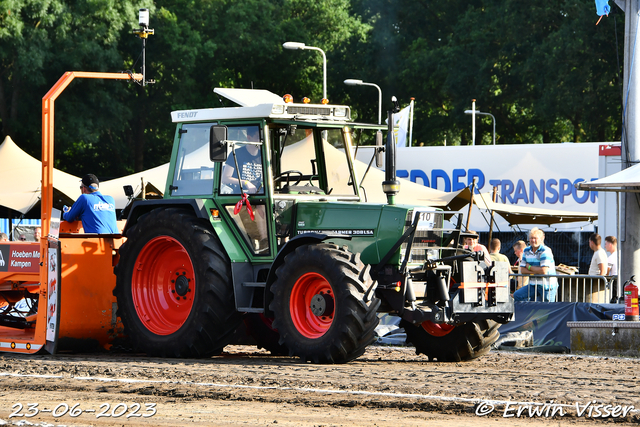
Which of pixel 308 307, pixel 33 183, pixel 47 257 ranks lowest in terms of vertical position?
pixel 308 307

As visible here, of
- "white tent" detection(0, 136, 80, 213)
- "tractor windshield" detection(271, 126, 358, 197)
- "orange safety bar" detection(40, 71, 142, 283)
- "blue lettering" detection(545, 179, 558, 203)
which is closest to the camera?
"tractor windshield" detection(271, 126, 358, 197)

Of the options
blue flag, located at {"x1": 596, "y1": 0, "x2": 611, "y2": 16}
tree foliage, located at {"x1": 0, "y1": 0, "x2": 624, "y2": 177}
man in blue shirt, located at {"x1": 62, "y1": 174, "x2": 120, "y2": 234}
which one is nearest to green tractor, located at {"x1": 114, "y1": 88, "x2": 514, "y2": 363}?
man in blue shirt, located at {"x1": 62, "y1": 174, "x2": 120, "y2": 234}

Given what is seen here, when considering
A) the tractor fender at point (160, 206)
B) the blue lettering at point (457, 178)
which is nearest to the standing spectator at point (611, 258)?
the tractor fender at point (160, 206)

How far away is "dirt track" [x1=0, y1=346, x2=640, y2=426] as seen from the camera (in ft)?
20.4

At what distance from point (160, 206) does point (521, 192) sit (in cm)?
1353

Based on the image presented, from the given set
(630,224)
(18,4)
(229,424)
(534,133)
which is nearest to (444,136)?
(534,133)

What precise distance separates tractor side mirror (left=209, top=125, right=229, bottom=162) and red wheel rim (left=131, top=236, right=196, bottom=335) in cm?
120

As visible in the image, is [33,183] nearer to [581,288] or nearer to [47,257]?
[47,257]

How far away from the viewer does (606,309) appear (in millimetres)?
12430

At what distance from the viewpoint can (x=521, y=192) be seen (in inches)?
884

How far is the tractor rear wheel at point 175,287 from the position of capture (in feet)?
32.0

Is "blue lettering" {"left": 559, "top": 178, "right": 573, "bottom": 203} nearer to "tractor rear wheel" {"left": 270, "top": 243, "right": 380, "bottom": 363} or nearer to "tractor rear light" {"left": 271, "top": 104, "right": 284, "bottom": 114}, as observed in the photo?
"tractor rear light" {"left": 271, "top": 104, "right": 284, "bottom": 114}

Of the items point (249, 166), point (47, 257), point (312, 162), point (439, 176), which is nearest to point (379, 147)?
point (312, 162)

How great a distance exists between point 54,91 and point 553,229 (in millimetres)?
15595
